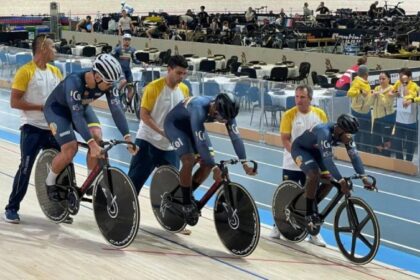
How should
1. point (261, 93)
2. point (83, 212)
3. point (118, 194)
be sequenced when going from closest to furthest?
1. point (118, 194)
2. point (83, 212)
3. point (261, 93)

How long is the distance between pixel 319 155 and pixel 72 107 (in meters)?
2.19

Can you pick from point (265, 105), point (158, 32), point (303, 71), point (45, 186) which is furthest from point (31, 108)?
point (158, 32)

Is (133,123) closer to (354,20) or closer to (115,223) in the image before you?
(115,223)

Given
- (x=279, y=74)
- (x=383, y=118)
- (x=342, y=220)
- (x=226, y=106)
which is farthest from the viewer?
(x=279, y=74)

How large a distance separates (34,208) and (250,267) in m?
2.55

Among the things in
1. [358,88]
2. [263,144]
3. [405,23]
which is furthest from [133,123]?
[405,23]

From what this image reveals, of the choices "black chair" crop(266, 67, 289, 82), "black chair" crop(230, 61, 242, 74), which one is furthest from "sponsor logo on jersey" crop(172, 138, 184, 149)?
"black chair" crop(230, 61, 242, 74)

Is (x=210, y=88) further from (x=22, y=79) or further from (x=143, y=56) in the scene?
(x=22, y=79)

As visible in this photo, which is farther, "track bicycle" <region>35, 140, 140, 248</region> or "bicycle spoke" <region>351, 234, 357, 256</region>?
"bicycle spoke" <region>351, 234, 357, 256</region>

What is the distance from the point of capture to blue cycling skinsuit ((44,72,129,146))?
255 inches

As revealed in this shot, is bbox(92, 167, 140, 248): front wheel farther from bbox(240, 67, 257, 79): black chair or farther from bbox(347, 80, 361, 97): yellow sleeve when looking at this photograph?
bbox(240, 67, 257, 79): black chair

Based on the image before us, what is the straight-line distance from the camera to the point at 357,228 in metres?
6.88

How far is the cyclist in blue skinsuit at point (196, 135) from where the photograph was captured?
20.7ft

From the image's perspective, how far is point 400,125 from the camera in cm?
1180
